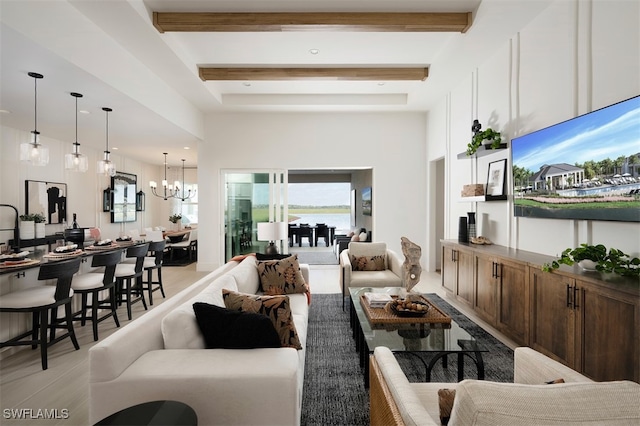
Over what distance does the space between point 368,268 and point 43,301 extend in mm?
3377

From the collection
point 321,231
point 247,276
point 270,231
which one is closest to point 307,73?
point 270,231

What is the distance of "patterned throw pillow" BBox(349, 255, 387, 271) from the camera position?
4.21m

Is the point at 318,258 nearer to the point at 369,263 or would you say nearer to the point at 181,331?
the point at 369,263

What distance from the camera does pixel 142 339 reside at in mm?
1620

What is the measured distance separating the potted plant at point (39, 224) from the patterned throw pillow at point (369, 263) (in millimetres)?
4927

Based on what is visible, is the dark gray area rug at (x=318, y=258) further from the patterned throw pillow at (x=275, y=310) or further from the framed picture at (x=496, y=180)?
the patterned throw pillow at (x=275, y=310)

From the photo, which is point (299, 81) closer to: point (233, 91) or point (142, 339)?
point (233, 91)

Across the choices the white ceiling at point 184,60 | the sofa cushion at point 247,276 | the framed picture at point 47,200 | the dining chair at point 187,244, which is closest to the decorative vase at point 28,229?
the framed picture at point 47,200

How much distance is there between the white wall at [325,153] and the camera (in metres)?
6.44

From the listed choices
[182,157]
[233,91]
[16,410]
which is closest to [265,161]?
[233,91]

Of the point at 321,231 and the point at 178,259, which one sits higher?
the point at 321,231

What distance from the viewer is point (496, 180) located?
388cm

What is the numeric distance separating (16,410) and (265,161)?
508cm

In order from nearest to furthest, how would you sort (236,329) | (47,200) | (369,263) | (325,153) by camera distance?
(236,329) → (369,263) → (47,200) → (325,153)
